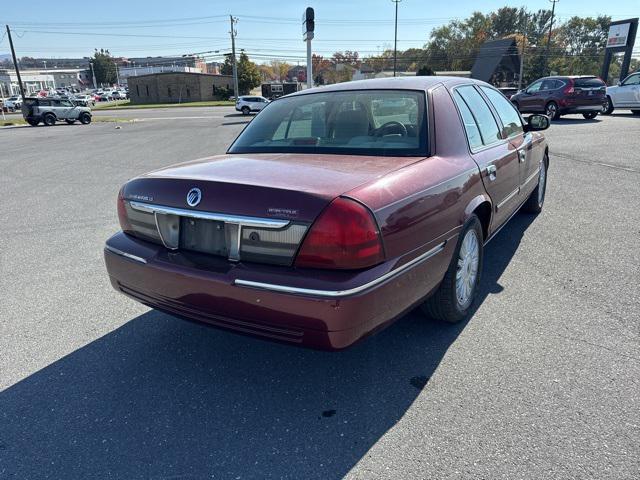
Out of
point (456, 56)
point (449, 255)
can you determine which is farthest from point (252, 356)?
point (456, 56)

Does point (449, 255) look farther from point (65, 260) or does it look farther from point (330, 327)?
point (65, 260)

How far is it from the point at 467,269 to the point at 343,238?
1490 mm

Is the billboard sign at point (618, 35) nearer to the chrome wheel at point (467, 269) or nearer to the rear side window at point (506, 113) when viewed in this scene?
the rear side window at point (506, 113)

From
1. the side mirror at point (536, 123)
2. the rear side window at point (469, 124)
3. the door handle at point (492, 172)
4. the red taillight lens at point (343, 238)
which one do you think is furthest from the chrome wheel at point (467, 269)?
the side mirror at point (536, 123)

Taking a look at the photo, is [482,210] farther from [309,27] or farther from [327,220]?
[309,27]

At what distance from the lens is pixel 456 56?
9338 centimetres

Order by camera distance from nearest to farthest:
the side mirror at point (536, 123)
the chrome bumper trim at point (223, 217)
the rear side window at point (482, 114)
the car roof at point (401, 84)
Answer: the chrome bumper trim at point (223, 217), the car roof at point (401, 84), the rear side window at point (482, 114), the side mirror at point (536, 123)

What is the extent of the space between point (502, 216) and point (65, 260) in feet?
13.7

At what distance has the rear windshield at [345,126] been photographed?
3072 mm

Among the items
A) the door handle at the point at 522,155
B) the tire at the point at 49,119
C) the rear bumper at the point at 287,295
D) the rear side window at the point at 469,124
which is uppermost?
the rear side window at the point at 469,124

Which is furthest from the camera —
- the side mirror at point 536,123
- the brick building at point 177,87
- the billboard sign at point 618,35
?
the brick building at point 177,87

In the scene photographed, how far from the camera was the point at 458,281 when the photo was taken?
126 inches

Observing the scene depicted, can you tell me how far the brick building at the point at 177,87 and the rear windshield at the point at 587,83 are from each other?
197 ft

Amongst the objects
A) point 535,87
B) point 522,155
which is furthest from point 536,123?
point 535,87
